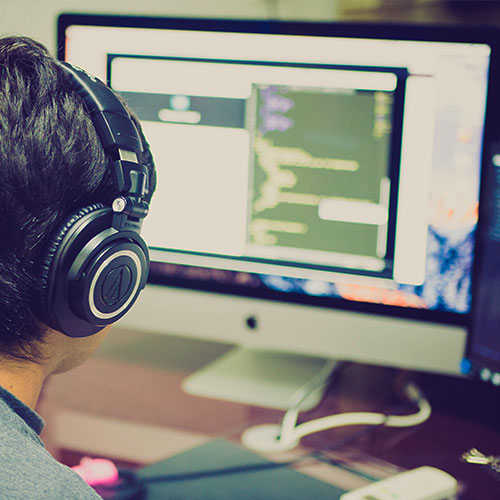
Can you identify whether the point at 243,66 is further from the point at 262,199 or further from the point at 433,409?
the point at 433,409

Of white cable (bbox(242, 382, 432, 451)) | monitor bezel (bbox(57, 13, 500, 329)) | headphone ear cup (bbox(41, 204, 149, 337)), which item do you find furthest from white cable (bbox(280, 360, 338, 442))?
headphone ear cup (bbox(41, 204, 149, 337))

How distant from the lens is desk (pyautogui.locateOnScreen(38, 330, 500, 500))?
2.65ft

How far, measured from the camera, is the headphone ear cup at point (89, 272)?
49cm

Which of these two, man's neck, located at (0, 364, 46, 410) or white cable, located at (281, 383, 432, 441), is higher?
man's neck, located at (0, 364, 46, 410)

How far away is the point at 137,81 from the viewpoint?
3.29 ft

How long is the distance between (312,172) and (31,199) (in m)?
0.53

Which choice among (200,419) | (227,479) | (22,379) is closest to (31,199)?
(22,379)

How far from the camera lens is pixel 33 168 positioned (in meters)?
0.45

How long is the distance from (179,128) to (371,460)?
19.9 inches

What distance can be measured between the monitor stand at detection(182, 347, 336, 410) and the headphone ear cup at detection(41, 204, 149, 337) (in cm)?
44

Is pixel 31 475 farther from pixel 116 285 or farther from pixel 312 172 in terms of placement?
pixel 312 172

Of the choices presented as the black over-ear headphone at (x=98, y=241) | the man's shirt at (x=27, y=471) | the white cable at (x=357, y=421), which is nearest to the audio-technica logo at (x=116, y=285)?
the black over-ear headphone at (x=98, y=241)

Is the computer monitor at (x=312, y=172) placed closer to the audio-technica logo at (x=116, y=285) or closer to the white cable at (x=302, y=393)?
the white cable at (x=302, y=393)

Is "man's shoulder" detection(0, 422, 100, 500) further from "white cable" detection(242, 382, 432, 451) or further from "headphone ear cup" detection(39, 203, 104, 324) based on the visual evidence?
"white cable" detection(242, 382, 432, 451)
